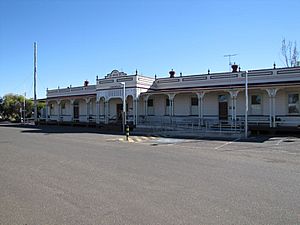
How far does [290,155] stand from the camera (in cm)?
1375

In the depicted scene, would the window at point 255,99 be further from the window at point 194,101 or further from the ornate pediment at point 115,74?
the ornate pediment at point 115,74

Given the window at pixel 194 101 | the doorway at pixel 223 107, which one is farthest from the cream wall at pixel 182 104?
the doorway at pixel 223 107

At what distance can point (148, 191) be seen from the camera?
7.13 m

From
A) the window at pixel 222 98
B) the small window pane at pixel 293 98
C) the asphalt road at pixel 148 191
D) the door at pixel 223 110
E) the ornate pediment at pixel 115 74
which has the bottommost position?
the asphalt road at pixel 148 191

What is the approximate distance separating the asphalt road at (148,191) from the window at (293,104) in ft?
49.3

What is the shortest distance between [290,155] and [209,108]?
1645 centimetres

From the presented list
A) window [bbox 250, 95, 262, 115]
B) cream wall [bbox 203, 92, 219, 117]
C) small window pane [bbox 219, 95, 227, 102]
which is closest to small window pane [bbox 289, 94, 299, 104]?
window [bbox 250, 95, 262, 115]

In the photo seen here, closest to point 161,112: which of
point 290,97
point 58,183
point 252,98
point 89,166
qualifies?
point 252,98

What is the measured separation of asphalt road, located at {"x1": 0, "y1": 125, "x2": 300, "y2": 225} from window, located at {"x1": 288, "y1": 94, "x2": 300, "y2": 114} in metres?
15.0

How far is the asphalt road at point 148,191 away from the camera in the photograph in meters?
5.34

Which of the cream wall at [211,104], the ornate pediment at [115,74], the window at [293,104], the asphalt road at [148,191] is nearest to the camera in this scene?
the asphalt road at [148,191]

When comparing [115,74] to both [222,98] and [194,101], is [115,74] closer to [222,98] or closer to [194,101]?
[194,101]

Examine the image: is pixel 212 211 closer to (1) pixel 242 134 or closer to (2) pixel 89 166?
(2) pixel 89 166

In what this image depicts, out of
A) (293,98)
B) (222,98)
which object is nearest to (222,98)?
(222,98)
